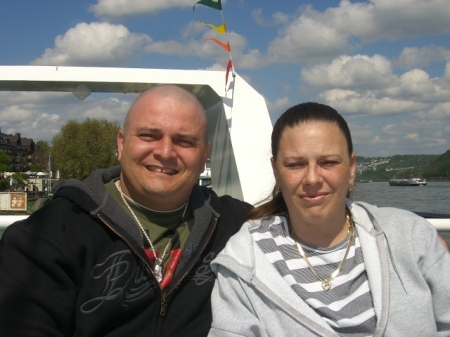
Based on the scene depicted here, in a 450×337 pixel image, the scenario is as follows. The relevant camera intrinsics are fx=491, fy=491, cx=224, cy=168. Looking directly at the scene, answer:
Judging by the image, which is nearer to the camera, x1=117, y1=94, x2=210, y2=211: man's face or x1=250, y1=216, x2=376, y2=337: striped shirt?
x1=250, y1=216, x2=376, y2=337: striped shirt

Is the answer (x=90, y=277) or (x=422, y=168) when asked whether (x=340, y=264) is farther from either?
(x=422, y=168)

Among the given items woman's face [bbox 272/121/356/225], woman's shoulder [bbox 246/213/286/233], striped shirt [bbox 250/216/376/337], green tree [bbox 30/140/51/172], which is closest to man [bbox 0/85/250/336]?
woman's shoulder [bbox 246/213/286/233]

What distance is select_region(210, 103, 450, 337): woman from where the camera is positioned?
169 centimetres

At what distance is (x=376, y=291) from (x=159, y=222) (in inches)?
36.1

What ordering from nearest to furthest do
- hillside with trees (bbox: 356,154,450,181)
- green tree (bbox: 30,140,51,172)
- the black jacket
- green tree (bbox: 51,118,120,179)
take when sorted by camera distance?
the black jacket, hillside with trees (bbox: 356,154,450,181), green tree (bbox: 51,118,120,179), green tree (bbox: 30,140,51,172)

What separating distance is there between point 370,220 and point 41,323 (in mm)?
1252

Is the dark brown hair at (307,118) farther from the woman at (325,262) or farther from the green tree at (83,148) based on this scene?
the green tree at (83,148)

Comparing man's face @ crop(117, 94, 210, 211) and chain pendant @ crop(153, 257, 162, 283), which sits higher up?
man's face @ crop(117, 94, 210, 211)

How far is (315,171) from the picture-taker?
1777mm

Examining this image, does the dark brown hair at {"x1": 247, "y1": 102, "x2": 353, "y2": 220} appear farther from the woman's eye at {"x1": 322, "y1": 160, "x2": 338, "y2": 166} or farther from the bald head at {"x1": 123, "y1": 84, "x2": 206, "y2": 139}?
the bald head at {"x1": 123, "y1": 84, "x2": 206, "y2": 139}

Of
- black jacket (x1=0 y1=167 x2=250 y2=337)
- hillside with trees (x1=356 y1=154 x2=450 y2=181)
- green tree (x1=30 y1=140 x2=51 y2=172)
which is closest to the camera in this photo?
black jacket (x1=0 y1=167 x2=250 y2=337)

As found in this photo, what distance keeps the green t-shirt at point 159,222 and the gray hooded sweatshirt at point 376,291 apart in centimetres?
30

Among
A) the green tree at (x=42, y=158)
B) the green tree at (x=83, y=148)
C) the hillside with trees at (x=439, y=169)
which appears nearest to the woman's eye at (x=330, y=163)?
the hillside with trees at (x=439, y=169)

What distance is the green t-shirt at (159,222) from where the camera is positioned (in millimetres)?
2033
